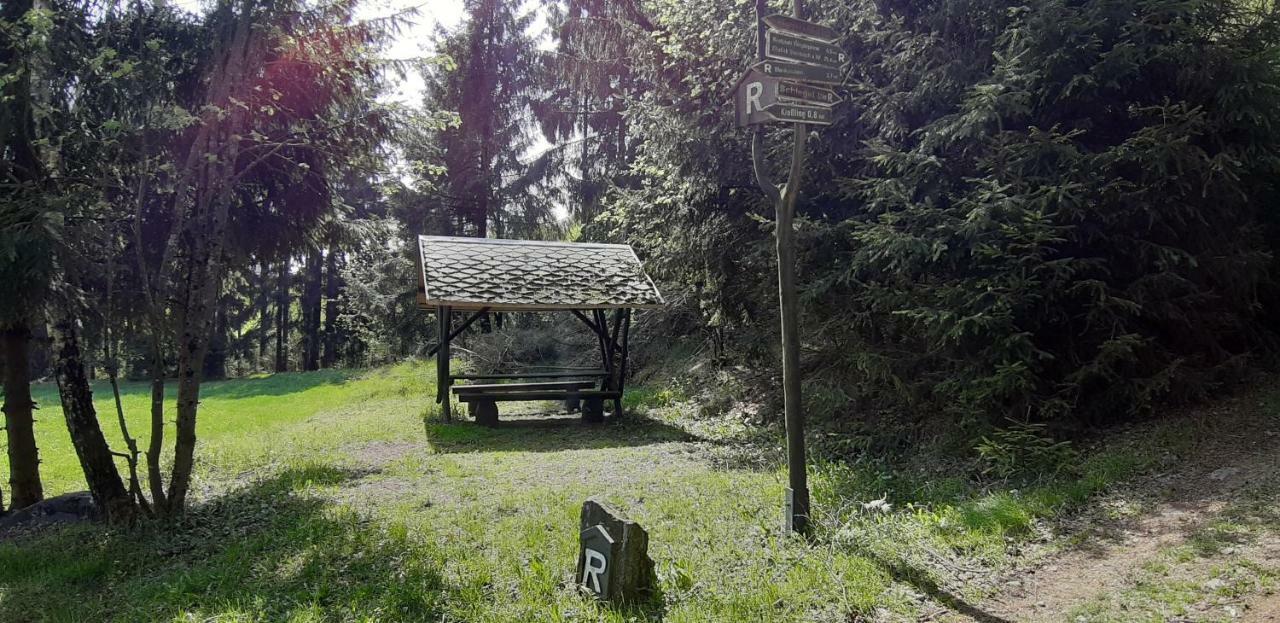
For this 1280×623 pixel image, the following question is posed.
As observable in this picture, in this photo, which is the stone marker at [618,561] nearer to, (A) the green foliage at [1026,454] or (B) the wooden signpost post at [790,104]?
(B) the wooden signpost post at [790,104]

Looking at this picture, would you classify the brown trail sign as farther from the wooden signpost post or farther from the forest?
the forest

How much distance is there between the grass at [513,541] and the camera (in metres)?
3.71

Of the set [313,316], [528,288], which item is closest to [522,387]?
[528,288]

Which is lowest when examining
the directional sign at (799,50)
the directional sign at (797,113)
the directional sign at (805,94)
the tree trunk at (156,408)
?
the tree trunk at (156,408)

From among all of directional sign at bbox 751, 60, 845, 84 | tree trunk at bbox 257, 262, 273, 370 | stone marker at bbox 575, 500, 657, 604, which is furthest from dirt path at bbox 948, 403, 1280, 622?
tree trunk at bbox 257, 262, 273, 370

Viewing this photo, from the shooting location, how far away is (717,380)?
11.8 metres

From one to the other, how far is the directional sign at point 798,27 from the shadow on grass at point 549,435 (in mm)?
5960

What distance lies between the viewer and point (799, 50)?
429 centimetres

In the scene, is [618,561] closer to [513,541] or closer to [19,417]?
[513,541]

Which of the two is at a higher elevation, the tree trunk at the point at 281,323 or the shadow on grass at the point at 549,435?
the tree trunk at the point at 281,323

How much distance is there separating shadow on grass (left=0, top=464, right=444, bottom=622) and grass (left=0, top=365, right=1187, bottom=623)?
17mm

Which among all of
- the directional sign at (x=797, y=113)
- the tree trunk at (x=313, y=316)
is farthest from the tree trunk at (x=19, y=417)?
the tree trunk at (x=313, y=316)

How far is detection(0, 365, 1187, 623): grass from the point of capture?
371 cm

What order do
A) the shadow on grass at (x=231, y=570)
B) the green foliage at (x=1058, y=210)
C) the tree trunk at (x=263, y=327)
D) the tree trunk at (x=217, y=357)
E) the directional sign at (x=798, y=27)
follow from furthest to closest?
the tree trunk at (x=263, y=327) < the tree trunk at (x=217, y=357) < the green foliage at (x=1058, y=210) < the directional sign at (x=798, y=27) < the shadow on grass at (x=231, y=570)
